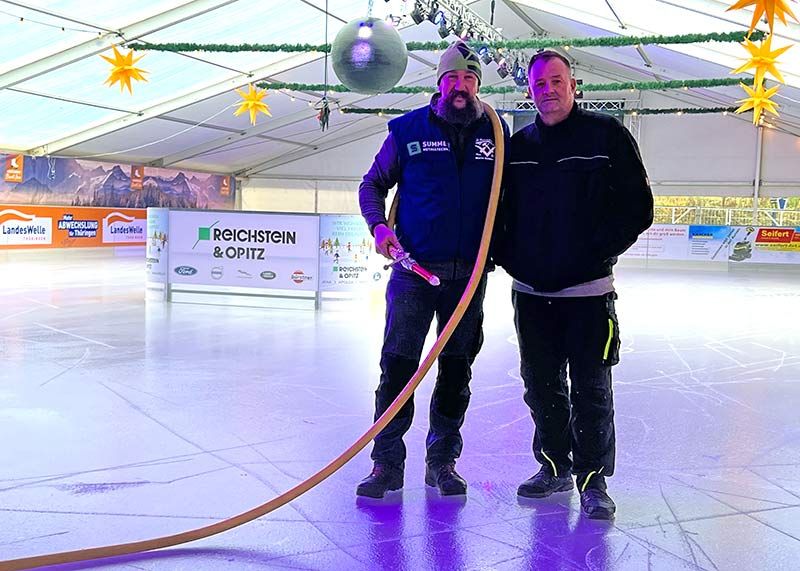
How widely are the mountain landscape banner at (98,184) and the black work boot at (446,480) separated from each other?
17.8m

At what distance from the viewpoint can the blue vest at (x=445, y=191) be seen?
2.77m

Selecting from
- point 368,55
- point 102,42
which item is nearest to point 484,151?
point 368,55

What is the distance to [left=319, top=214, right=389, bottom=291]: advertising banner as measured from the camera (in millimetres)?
8578

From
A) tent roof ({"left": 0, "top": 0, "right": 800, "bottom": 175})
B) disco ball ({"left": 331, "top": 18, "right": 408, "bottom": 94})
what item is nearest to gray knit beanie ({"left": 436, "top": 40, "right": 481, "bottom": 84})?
Answer: disco ball ({"left": 331, "top": 18, "right": 408, "bottom": 94})

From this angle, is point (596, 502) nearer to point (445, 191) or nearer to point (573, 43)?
point (445, 191)

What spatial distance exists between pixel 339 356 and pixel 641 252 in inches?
532

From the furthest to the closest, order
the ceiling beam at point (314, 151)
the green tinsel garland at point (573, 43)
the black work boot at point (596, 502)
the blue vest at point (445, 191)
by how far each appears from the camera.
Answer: the ceiling beam at point (314, 151) → the green tinsel garland at point (573, 43) → the blue vest at point (445, 191) → the black work boot at point (596, 502)

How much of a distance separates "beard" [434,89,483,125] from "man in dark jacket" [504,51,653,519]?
0.63 feet

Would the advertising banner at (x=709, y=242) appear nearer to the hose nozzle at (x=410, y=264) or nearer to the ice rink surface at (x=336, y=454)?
the ice rink surface at (x=336, y=454)

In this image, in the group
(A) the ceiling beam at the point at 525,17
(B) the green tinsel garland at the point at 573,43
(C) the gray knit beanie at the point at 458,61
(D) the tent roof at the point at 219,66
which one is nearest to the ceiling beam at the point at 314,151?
→ (D) the tent roof at the point at 219,66

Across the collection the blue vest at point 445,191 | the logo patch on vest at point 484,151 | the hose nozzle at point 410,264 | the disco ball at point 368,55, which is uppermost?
the disco ball at point 368,55

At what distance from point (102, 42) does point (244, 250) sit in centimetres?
707

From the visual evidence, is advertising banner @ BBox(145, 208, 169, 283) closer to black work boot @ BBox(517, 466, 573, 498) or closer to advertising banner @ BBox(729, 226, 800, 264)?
black work boot @ BBox(517, 466, 573, 498)

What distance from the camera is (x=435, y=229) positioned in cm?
277
